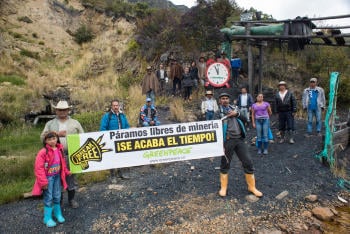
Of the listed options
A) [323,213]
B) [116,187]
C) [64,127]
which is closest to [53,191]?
[64,127]

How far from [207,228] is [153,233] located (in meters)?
0.89

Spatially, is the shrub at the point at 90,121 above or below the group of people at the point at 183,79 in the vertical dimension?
below

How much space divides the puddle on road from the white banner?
2271mm

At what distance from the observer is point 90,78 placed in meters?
20.5

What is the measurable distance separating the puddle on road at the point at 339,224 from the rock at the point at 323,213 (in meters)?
0.09

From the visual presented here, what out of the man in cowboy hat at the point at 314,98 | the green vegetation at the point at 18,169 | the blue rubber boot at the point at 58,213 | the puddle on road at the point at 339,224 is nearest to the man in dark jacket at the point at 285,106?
the man in cowboy hat at the point at 314,98

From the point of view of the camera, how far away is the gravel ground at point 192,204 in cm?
536

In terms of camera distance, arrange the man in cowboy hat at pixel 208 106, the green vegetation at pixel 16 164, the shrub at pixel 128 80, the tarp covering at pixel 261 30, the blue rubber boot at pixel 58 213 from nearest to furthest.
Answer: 1. the blue rubber boot at pixel 58 213
2. the green vegetation at pixel 16 164
3. the man in cowboy hat at pixel 208 106
4. the tarp covering at pixel 261 30
5. the shrub at pixel 128 80

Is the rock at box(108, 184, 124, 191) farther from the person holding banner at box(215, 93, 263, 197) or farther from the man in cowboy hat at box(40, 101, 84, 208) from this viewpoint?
the person holding banner at box(215, 93, 263, 197)

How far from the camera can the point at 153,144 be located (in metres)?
6.48

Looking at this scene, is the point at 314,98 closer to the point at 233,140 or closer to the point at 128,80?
the point at 233,140

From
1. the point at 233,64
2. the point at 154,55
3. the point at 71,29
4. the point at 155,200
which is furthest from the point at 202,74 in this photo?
the point at 71,29

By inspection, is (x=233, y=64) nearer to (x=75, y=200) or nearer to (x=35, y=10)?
(x=75, y=200)

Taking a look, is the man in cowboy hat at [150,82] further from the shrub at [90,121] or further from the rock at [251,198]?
the rock at [251,198]
